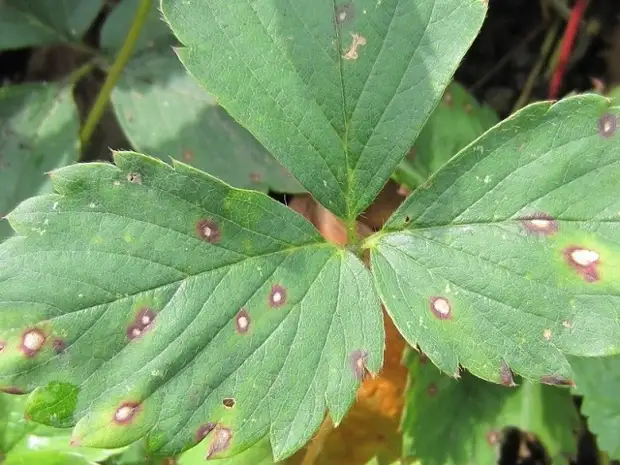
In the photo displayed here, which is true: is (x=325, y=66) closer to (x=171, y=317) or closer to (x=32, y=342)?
(x=171, y=317)

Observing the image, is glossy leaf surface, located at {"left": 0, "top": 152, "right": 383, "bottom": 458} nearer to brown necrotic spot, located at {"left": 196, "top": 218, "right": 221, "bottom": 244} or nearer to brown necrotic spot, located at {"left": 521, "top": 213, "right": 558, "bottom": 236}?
brown necrotic spot, located at {"left": 196, "top": 218, "right": 221, "bottom": 244}

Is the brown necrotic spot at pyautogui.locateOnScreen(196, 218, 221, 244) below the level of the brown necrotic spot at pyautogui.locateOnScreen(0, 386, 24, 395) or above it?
above

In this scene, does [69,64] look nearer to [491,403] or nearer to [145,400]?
[145,400]

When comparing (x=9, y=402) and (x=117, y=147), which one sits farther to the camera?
(x=117, y=147)

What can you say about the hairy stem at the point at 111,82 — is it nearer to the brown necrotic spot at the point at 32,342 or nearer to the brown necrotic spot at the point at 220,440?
the brown necrotic spot at the point at 32,342

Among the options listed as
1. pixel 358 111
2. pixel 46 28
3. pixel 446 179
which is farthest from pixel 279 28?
pixel 46 28

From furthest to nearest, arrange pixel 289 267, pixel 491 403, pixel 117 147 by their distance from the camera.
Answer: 1. pixel 117 147
2. pixel 491 403
3. pixel 289 267

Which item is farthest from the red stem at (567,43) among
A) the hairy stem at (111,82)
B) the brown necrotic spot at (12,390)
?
the brown necrotic spot at (12,390)

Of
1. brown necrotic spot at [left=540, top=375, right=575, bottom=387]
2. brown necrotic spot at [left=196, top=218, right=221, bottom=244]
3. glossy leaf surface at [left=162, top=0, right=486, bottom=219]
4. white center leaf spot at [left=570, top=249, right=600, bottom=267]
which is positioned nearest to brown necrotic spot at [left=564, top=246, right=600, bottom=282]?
white center leaf spot at [left=570, top=249, right=600, bottom=267]
